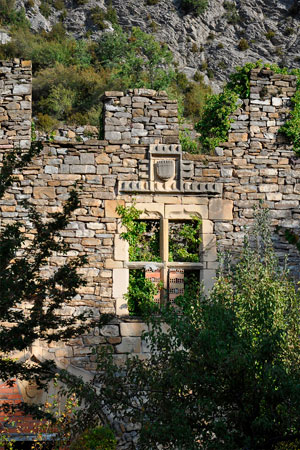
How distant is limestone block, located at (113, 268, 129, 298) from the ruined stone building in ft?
0.05

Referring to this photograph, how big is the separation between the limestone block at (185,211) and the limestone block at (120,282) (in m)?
1.06

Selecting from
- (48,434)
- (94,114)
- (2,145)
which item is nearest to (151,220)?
(2,145)

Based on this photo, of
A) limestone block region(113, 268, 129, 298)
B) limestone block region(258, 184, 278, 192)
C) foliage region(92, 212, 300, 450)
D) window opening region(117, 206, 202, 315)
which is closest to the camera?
foliage region(92, 212, 300, 450)

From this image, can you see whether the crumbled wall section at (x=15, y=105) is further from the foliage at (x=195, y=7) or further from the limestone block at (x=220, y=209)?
the foliage at (x=195, y=7)

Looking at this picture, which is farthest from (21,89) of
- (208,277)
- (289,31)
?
(289,31)

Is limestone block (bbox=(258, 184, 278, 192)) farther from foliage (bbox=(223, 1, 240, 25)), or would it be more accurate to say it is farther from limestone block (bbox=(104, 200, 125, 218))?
foliage (bbox=(223, 1, 240, 25))

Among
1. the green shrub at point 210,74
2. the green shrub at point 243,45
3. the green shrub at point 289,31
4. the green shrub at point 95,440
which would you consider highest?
the green shrub at point 289,31

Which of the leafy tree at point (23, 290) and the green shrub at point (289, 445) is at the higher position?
the leafy tree at point (23, 290)

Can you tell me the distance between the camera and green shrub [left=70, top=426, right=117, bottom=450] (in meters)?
7.39

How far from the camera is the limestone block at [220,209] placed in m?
9.71

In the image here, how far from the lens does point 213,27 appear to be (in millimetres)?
36469

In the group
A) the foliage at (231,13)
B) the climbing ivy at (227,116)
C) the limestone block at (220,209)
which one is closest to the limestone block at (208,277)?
the limestone block at (220,209)

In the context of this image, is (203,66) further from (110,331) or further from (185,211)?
(110,331)

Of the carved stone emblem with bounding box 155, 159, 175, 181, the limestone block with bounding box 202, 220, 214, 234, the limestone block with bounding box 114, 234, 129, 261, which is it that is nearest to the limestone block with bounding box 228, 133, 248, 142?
the carved stone emblem with bounding box 155, 159, 175, 181
